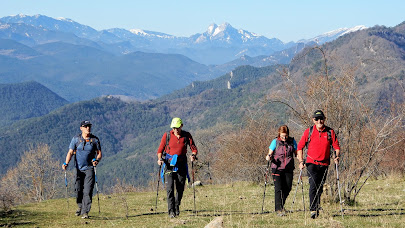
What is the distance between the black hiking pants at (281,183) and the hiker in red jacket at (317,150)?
66cm

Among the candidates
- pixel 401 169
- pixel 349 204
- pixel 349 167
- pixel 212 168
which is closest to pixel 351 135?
pixel 349 167

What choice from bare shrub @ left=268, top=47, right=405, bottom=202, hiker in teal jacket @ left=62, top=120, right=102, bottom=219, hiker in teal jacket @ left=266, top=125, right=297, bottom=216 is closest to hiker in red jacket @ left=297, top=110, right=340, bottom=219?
hiker in teal jacket @ left=266, top=125, right=297, bottom=216

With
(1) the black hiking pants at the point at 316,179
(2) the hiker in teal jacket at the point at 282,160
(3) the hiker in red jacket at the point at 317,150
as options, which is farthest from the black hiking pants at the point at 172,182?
(1) the black hiking pants at the point at 316,179

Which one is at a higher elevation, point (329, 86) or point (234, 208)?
point (329, 86)

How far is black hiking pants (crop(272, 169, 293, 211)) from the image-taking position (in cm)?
1055

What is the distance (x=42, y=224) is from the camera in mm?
11242

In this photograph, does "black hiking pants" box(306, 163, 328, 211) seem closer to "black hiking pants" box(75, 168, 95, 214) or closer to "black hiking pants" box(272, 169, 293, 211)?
"black hiking pants" box(272, 169, 293, 211)

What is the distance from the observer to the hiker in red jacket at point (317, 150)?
9.67 metres

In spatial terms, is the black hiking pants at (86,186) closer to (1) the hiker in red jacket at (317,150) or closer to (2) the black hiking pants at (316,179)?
(1) the hiker in red jacket at (317,150)

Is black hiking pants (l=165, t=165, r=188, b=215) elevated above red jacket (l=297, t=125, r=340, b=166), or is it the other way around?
red jacket (l=297, t=125, r=340, b=166)

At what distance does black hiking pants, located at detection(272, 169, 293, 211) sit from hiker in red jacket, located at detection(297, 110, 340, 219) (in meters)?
0.66

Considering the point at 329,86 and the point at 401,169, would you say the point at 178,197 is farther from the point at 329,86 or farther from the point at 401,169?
the point at 401,169

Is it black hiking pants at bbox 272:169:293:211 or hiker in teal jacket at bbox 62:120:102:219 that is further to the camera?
hiker in teal jacket at bbox 62:120:102:219

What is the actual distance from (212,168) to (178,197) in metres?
34.1
